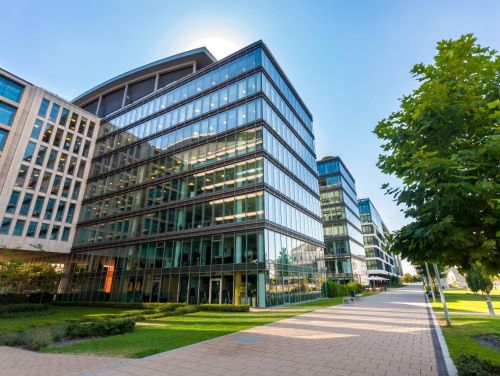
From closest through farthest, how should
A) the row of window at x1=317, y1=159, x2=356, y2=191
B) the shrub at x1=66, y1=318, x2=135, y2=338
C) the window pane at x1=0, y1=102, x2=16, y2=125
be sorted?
the shrub at x1=66, y1=318, x2=135, y2=338, the window pane at x1=0, y1=102, x2=16, y2=125, the row of window at x1=317, y1=159, x2=356, y2=191

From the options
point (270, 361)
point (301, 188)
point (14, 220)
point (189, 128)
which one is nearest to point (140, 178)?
point (189, 128)

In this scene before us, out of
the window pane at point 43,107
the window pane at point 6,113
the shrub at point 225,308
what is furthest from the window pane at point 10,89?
the shrub at point 225,308

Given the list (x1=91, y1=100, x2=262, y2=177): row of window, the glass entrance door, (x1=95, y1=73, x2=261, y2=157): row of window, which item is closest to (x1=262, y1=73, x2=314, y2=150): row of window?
(x1=95, y1=73, x2=261, y2=157): row of window

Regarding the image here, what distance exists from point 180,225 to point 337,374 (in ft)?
89.1

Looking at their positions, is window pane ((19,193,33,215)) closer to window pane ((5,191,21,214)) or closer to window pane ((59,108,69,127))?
window pane ((5,191,21,214))

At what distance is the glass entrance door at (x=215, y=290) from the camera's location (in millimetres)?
26469

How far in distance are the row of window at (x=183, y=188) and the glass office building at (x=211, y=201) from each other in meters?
0.14

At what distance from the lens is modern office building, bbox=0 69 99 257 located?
1529 inches

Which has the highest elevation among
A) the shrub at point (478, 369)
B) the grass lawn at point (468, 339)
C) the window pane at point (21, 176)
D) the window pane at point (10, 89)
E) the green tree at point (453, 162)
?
the window pane at point (10, 89)

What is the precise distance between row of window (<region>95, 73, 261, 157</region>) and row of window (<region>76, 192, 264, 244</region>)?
958cm

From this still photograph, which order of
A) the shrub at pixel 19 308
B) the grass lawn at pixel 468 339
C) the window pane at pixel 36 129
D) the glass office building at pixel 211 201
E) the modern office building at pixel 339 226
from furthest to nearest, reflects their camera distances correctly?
the modern office building at pixel 339 226 → the window pane at pixel 36 129 → the glass office building at pixel 211 201 → the shrub at pixel 19 308 → the grass lawn at pixel 468 339

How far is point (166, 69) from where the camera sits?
4794 centimetres

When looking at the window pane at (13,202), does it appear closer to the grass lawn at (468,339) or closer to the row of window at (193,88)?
the row of window at (193,88)

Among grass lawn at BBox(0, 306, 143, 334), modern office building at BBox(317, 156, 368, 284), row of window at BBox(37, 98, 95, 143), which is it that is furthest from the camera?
modern office building at BBox(317, 156, 368, 284)
